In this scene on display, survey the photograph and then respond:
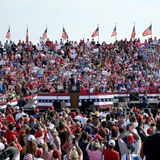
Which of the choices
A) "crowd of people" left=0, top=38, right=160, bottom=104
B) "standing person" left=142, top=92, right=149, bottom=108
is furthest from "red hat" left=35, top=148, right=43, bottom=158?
"standing person" left=142, top=92, right=149, bottom=108

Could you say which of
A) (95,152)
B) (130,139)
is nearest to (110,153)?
(95,152)

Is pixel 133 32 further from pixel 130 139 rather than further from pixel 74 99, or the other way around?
pixel 130 139

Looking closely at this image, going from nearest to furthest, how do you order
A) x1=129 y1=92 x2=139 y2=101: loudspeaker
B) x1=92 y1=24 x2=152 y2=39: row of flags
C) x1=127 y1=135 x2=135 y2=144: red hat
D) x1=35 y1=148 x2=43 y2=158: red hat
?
x1=35 y1=148 x2=43 y2=158: red hat, x1=127 y1=135 x2=135 y2=144: red hat, x1=129 y1=92 x2=139 y2=101: loudspeaker, x1=92 y1=24 x2=152 y2=39: row of flags

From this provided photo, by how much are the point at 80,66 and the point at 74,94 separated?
10.1m

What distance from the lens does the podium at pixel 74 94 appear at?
1069 inches

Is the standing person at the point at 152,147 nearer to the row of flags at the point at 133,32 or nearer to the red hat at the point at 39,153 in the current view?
the red hat at the point at 39,153

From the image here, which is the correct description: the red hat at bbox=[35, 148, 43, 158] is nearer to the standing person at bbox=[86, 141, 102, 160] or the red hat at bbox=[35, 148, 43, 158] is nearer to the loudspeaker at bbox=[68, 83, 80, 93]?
the standing person at bbox=[86, 141, 102, 160]

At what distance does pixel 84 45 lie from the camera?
4219 cm

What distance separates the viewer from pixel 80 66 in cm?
3709

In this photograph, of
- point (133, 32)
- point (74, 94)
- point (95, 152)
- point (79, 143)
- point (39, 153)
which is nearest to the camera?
Result: point (39, 153)

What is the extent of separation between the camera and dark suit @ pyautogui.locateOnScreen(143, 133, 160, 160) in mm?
7293

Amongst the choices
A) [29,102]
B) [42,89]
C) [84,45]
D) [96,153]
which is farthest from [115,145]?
[84,45]

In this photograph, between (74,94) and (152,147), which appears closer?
(152,147)

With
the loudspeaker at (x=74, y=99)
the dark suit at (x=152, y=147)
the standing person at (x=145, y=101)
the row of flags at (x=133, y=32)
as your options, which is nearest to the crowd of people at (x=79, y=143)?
the dark suit at (x=152, y=147)
